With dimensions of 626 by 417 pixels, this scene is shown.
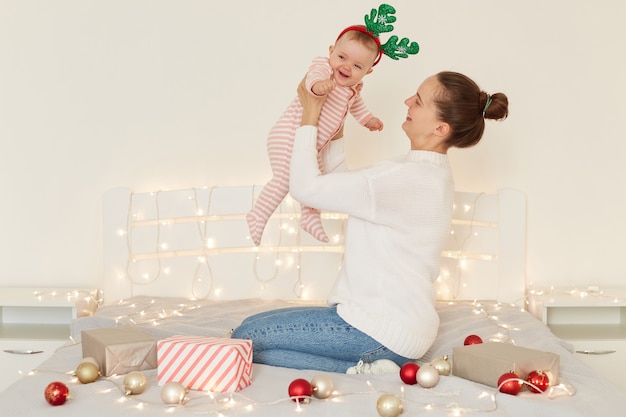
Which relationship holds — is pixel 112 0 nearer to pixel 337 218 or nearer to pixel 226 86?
pixel 226 86

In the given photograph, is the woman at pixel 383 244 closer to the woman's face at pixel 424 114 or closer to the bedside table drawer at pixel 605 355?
the woman's face at pixel 424 114

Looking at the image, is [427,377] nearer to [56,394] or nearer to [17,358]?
[56,394]

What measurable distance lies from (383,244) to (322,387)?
1.43 ft

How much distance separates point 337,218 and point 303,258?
0.21 metres

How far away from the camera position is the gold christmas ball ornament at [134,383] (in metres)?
1.79

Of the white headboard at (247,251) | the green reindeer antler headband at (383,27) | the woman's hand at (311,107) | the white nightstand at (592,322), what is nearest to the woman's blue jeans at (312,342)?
the woman's hand at (311,107)

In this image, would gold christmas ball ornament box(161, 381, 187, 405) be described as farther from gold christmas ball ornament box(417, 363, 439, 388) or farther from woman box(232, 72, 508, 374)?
gold christmas ball ornament box(417, 363, 439, 388)

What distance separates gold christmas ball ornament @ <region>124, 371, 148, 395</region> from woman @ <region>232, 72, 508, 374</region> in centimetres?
37

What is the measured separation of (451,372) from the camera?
6.61 ft

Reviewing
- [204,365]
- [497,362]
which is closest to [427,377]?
[497,362]

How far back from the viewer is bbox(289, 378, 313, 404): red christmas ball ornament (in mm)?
1739

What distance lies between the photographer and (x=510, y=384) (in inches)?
70.2

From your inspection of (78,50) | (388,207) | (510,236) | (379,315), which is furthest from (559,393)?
(78,50)

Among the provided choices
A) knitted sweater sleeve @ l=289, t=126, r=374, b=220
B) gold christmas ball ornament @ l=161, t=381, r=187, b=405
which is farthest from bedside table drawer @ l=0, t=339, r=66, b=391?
knitted sweater sleeve @ l=289, t=126, r=374, b=220
